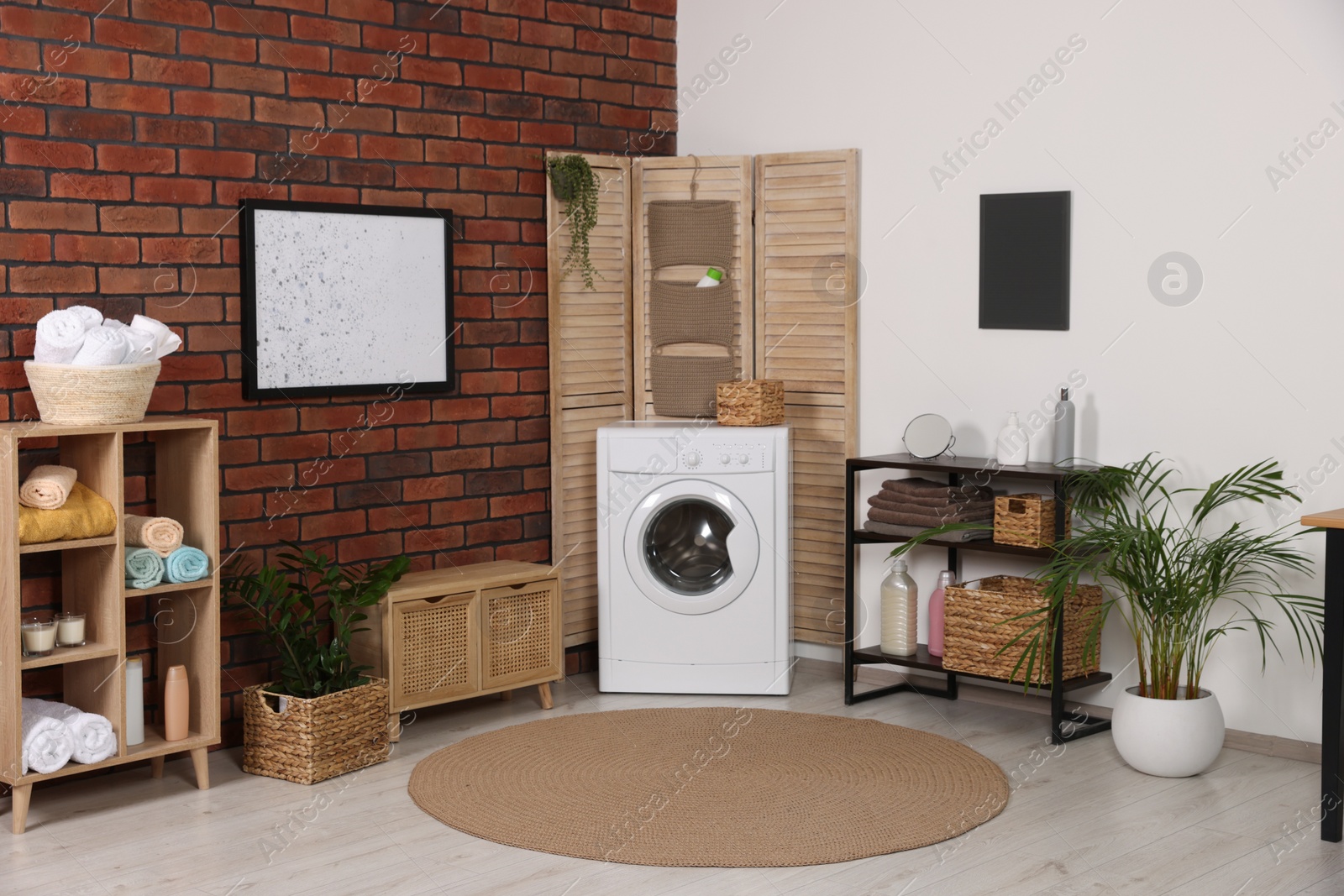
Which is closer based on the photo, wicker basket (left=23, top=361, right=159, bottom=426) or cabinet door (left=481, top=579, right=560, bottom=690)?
wicker basket (left=23, top=361, right=159, bottom=426)

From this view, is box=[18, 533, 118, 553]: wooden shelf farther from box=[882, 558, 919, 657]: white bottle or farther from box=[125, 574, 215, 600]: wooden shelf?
box=[882, 558, 919, 657]: white bottle

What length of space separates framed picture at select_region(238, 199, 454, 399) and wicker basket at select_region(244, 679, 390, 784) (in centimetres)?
93

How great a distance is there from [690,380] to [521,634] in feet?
3.77

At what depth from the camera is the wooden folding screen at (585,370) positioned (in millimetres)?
4934

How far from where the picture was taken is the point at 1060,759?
158 inches

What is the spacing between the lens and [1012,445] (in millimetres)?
4316

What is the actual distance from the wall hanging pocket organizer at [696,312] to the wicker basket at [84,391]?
2060 millimetres

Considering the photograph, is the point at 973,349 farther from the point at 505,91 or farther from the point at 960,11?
the point at 505,91

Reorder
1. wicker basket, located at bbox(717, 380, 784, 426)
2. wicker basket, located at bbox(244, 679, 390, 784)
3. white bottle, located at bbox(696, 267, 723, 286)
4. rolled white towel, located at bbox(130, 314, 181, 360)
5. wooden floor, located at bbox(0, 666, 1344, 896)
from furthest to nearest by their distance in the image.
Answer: white bottle, located at bbox(696, 267, 723, 286) → wicker basket, located at bbox(717, 380, 784, 426) → wicker basket, located at bbox(244, 679, 390, 784) → rolled white towel, located at bbox(130, 314, 181, 360) → wooden floor, located at bbox(0, 666, 1344, 896)

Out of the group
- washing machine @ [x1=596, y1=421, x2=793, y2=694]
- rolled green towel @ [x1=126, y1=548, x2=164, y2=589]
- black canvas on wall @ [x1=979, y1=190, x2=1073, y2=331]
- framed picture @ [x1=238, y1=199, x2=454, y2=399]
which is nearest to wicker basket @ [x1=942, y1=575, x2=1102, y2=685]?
washing machine @ [x1=596, y1=421, x2=793, y2=694]

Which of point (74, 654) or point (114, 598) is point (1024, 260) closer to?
point (114, 598)

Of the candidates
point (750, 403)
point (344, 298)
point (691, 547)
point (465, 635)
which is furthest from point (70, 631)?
point (750, 403)

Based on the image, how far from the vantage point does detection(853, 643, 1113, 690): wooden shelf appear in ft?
13.8

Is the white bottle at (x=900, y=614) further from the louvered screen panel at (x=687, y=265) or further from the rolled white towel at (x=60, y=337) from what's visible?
the rolled white towel at (x=60, y=337)
